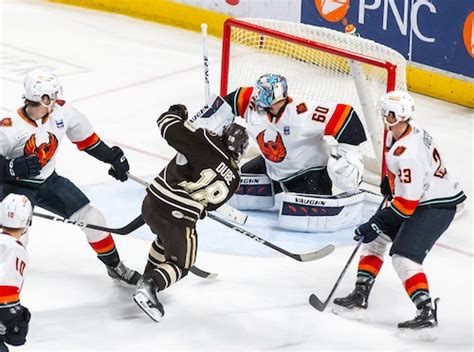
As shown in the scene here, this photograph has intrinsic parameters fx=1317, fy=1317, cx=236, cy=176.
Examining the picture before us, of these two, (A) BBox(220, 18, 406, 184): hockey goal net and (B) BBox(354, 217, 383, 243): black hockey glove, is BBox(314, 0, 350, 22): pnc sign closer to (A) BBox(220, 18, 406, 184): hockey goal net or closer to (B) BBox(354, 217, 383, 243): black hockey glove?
(A) BBox(220, 18, 406, 184): hockey goal net

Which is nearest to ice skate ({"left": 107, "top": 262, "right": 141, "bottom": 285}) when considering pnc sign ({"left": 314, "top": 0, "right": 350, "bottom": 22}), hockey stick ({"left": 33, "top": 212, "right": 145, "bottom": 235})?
hockey stick ({"left": 33, "top": 212, "right": 145, "bottom": 235})

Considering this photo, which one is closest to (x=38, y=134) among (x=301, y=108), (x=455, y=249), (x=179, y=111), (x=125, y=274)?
(x=179, y=111)

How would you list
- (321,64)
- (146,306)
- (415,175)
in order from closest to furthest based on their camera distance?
(146,306)
(415,175)
(321,64)

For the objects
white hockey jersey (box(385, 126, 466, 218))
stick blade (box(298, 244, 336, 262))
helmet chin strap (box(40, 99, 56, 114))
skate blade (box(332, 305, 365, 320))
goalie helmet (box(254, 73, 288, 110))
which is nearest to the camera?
white hockey jersey (box(385, 126, 466, 218))

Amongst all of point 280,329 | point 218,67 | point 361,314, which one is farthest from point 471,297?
point 218,67

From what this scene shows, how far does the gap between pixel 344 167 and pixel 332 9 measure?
2.52 metres

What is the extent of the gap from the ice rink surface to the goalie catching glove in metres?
0.28

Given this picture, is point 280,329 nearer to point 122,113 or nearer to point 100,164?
point 100,164

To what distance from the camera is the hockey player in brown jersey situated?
4875mm

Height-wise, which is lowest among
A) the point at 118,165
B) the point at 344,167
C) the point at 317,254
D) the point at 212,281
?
the point at 212,281

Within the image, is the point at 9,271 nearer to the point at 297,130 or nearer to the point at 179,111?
the point at 179,111

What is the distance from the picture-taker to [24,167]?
16.1ft

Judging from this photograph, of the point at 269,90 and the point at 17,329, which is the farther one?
the point at 269,90

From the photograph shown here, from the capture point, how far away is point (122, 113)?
756 cm
